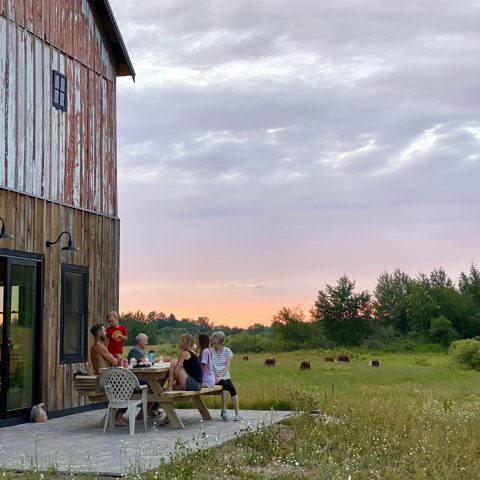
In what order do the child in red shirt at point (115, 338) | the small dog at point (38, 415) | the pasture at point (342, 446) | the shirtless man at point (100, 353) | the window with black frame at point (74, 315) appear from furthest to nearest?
the window with black frame at point (74, 315) → the child in red shirt at point (115, 338) → the small dog at point (38, 415) → the shirtless man at point (100, 353) → the pasture at point (342, 446)

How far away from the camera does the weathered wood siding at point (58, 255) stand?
12.8 m

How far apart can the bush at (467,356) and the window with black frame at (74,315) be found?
2594cm

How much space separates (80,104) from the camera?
14883 millimetres

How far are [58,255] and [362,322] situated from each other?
159ft

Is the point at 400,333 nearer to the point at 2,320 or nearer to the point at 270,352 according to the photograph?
the point at 270,352

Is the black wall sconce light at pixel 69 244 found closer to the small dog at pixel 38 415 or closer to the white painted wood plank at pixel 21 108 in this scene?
the white painted wood plank at pixel 21 108

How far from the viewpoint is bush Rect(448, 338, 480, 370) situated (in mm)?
37031

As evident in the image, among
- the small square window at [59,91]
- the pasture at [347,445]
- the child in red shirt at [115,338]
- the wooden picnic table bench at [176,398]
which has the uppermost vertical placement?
the small square window at [59,91]

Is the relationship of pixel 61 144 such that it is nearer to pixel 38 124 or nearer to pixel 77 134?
pixel 77 134

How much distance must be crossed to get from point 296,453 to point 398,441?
1662 mm

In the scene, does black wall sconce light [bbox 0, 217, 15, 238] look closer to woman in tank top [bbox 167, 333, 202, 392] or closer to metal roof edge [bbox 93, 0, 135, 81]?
woman in tank top [bbox 167, 333, 202, 392]

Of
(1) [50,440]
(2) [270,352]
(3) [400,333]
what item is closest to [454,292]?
(3) [400,333]

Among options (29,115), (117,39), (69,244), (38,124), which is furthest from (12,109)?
(117,39)

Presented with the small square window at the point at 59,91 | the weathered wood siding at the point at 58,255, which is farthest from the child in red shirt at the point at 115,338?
the small square window at the point at 59,91
